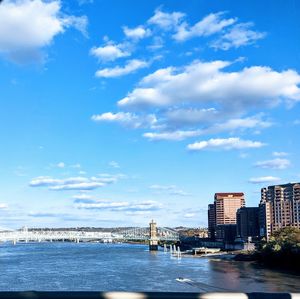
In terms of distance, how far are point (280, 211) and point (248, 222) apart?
8311mm

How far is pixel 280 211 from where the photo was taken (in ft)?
248

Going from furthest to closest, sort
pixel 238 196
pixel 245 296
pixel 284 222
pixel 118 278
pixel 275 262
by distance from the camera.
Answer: pixel 238 196 < pixel 284 222 < pixel 275 262 < pixel 118 278 < pixel 245 296

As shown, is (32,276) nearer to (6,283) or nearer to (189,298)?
(6,283)

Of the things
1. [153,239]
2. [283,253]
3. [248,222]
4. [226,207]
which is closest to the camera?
[283,253]

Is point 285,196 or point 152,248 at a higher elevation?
point 285,196

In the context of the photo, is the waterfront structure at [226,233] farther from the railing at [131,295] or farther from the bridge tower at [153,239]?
the railing at [131,295]

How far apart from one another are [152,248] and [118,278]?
56.1 meters

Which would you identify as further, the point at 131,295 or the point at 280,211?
the point at 280,211

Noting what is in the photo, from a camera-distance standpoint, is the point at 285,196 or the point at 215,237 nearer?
the point at 285,196

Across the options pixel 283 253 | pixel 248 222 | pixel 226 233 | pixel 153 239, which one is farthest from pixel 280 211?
pixel 283 253

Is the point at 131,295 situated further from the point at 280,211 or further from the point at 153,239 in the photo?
the point at 153,239

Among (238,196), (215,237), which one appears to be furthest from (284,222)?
(238,196)

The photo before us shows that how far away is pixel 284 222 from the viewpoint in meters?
75.1

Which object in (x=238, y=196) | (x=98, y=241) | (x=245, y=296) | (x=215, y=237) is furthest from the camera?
(x=98, y=241)
